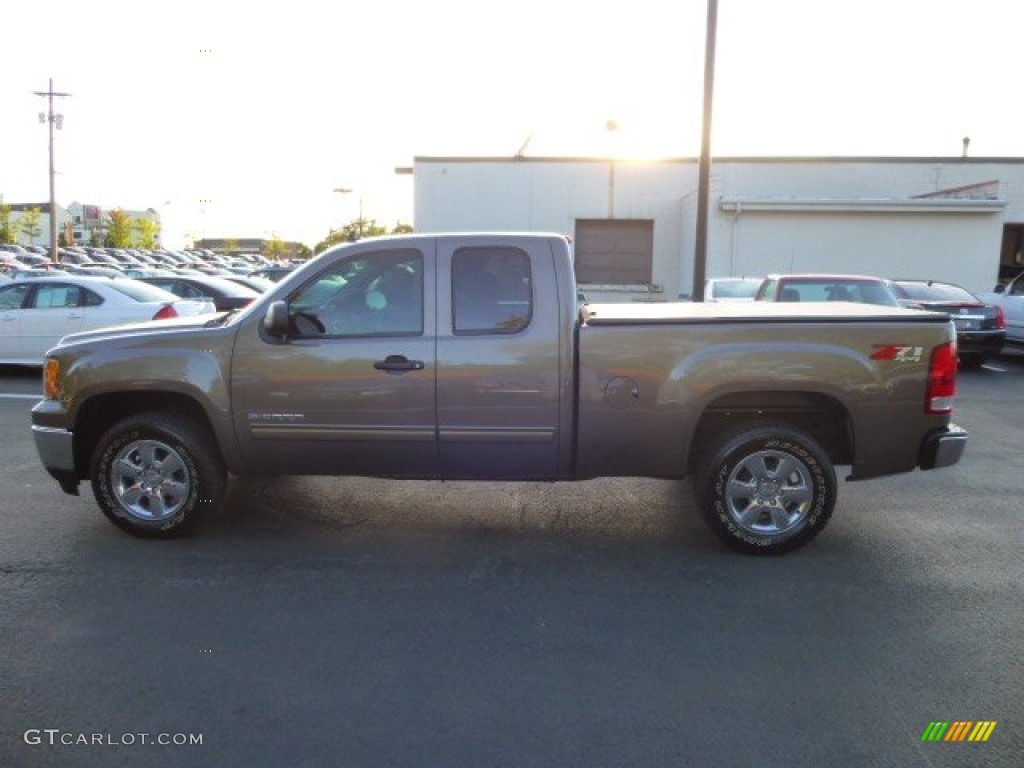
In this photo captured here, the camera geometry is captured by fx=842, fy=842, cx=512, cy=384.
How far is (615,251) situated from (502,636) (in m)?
23.2

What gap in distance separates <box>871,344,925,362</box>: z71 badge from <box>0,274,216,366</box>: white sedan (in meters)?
9.72

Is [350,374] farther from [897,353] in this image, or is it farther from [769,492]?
[897,353]

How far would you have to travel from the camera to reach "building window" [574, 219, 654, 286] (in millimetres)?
26094

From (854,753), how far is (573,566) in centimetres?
206

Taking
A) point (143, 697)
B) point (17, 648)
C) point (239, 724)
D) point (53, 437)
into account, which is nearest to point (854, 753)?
point (239, 724)

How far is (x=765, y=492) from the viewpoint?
5078 mm

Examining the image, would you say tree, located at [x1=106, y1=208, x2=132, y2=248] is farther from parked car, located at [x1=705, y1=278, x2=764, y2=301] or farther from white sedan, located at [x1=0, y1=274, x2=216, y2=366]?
parked car, located at [x1=705, y1=278, x2=764, y2=301]

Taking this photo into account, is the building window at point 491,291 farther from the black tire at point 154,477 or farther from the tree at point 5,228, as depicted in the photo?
the tree at point 5,228

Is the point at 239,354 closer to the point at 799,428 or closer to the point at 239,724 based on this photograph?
the point at 239,724

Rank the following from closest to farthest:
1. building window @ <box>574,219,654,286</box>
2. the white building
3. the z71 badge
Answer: the z71 badge
the white building
building window @ <box>574,219,654,286</box>

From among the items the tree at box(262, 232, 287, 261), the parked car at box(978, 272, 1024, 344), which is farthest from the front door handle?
the tree at box(262, 232, 287, 261)

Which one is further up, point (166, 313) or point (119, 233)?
point (119, 233)

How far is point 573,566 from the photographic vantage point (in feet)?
16.2

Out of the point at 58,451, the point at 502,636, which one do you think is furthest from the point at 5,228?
the point at 502,636
